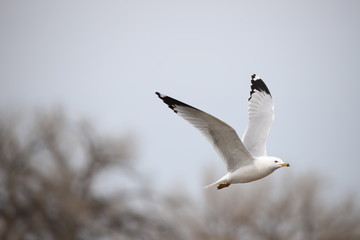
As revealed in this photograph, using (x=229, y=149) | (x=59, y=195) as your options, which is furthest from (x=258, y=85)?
(x=59, y=195)

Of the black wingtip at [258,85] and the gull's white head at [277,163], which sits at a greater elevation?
the black wingtip at [258,85]

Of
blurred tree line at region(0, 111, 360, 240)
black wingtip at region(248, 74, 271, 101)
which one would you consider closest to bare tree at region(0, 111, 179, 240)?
blurred tree line at region(0, 111, 360, 240)

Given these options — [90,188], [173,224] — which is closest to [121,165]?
[90,188]

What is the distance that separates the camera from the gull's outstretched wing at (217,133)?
333 inches

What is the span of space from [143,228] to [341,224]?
22.2ft

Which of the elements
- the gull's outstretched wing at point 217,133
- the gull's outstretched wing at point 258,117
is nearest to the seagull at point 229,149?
the gull's outstretched wing at point 217,133

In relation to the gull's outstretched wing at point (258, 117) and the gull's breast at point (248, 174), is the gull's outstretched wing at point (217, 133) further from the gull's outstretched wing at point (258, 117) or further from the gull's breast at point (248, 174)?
the gull's outstretched wing at point (258, 117)

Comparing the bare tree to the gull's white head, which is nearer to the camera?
the gull's white head

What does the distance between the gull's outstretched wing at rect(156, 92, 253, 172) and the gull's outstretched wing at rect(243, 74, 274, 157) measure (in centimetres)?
80

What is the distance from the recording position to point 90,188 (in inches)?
1067

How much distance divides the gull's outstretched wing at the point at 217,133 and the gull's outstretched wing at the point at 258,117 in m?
0.80

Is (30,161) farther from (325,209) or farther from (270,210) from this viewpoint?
(325,209)

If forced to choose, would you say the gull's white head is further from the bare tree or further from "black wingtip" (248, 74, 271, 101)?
the bare tree

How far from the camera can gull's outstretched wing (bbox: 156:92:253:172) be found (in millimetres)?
8469
